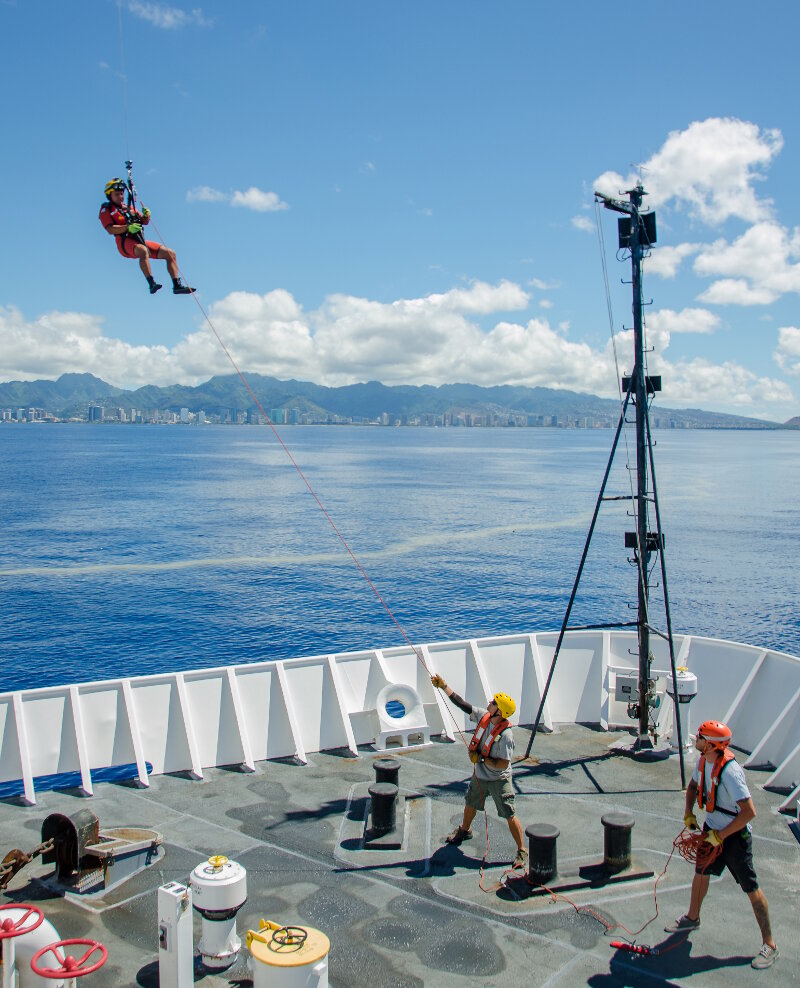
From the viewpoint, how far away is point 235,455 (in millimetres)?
174125

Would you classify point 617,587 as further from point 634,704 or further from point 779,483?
point 779,483

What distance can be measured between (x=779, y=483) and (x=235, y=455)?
109176 millimetres

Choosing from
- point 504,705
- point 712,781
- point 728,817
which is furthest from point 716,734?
point 504,705

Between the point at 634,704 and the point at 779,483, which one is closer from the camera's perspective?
the point at 634,704

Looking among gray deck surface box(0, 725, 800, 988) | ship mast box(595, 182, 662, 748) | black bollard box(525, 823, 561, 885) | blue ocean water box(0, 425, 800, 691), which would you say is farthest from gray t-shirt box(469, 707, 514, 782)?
blue ocean water box(0, 425, 800, 691)

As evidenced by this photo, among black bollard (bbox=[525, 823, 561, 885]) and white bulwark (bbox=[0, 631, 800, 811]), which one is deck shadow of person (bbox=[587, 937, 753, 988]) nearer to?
black bollard (bbox=[525, 823, 561, 885])

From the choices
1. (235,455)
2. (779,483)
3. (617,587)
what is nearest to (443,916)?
(617,587)

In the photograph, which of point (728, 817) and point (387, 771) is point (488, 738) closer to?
point (387, 771)

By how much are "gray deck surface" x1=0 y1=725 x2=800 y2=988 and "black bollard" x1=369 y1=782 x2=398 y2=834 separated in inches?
13.4

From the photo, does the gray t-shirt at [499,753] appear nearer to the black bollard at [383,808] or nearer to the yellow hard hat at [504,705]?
the yellow hard hat at [504,705]

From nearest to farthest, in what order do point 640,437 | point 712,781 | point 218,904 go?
point 218,904, point 712,781, point 640,437

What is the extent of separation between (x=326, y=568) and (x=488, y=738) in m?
46.2

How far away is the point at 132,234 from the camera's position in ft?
30.6

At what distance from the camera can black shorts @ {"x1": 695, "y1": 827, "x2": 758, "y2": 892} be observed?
7.73 meters
